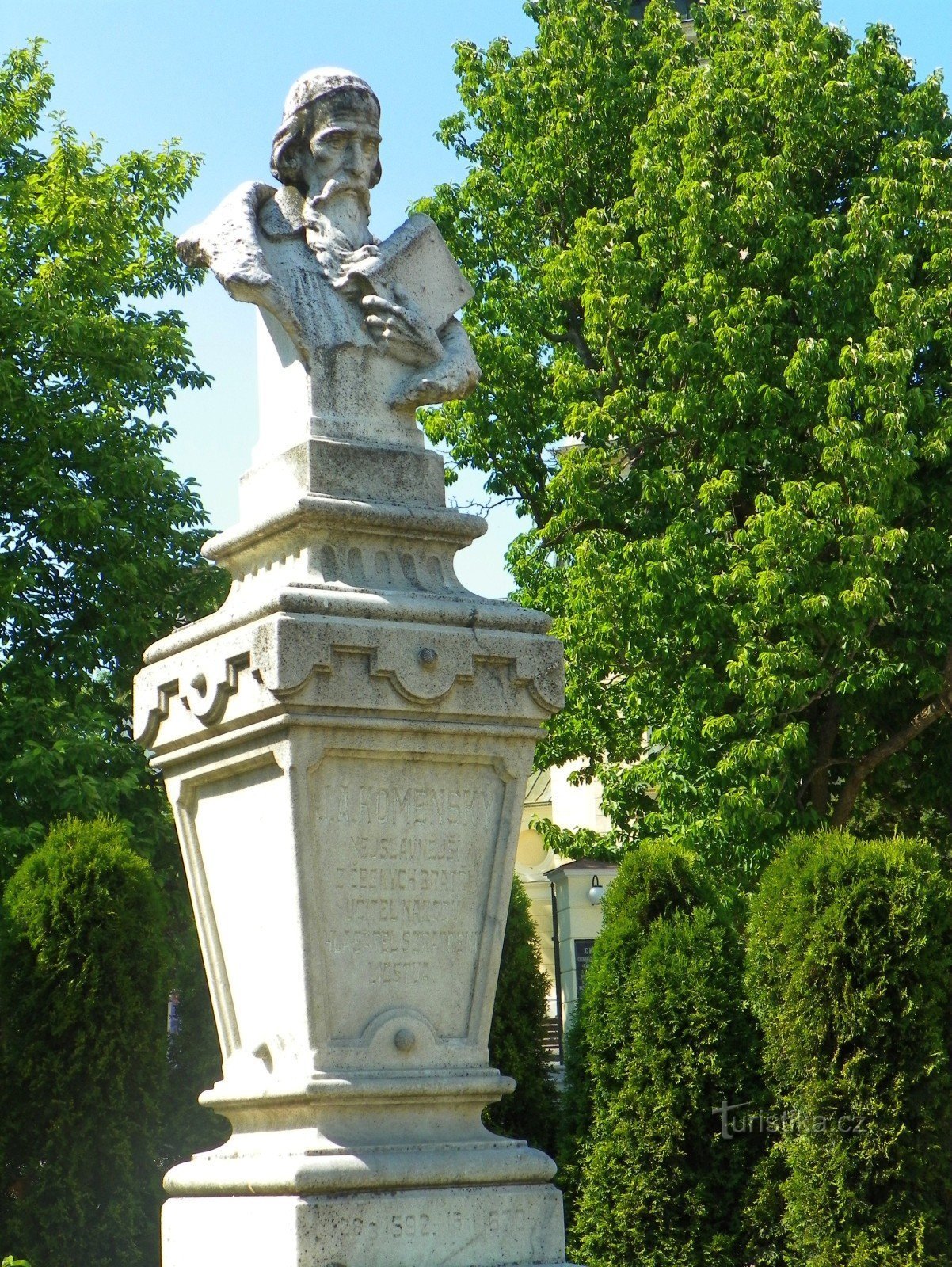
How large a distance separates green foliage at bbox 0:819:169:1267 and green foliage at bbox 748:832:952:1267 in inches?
148

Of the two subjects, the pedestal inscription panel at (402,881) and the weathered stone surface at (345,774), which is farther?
the pedestal inscription panel at (402,881)

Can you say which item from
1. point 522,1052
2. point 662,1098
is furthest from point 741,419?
point 662,1098

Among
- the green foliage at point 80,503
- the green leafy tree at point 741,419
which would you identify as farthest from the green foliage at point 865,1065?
the green foliage at point 80,503

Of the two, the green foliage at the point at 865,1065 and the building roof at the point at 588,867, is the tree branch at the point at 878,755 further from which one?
the building roof at the point at 588,867

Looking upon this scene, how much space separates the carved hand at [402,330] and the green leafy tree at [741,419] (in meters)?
8.60

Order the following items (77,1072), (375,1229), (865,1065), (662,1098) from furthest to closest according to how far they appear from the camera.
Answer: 1. (77,1072)
2. (662,1098)
3. (865,1065)
4. (375,1229)

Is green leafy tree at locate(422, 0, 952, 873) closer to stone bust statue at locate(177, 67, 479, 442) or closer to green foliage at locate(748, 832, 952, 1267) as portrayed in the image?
green foliage at locate(748, 832, 952, 1267)

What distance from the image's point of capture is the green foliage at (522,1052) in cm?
963

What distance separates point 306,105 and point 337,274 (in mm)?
631

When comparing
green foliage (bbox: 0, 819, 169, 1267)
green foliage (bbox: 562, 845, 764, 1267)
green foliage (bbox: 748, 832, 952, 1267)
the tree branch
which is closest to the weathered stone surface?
green foliage (bbox: 748, 832, 952, 1267)

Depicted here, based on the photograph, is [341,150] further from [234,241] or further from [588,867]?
[588,867]

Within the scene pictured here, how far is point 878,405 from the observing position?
14.4 metres

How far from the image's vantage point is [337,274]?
580 centimetres

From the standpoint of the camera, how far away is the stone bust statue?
18.6 ft
